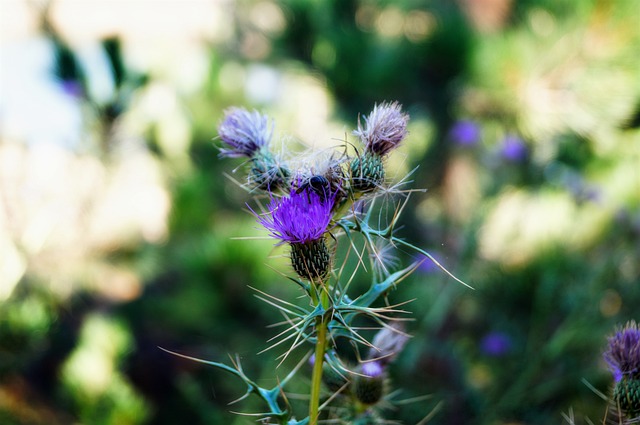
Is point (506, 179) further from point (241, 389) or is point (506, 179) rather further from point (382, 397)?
point (382, 397)

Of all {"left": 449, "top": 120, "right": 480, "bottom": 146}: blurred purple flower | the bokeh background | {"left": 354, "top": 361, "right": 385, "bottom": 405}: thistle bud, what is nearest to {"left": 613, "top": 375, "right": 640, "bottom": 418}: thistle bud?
{"left": 354, "top": 361, "right": 385, "bottom": 405}: thistle bud

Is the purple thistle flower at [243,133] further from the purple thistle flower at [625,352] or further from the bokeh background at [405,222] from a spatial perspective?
the bokeh background at [405,222]

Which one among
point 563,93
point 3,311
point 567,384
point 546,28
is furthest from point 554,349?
point 3,311

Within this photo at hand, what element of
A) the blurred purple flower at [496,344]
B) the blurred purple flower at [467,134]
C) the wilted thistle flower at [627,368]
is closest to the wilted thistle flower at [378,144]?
the wilted thistle flower at [627,368]

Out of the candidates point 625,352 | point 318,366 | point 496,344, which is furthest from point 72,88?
point 496,344

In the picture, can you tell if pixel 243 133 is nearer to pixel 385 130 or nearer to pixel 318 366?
pixel 385 130

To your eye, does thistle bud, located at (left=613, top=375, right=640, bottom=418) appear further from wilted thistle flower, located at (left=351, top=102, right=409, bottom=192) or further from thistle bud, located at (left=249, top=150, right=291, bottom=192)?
thistle bud, located at (left=249, top=150, right=291, bottom=192)
